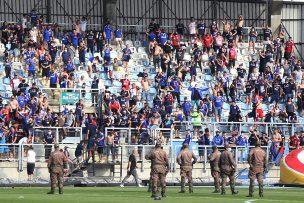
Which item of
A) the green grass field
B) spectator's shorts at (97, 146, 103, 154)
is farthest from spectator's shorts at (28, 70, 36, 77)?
the green grass field

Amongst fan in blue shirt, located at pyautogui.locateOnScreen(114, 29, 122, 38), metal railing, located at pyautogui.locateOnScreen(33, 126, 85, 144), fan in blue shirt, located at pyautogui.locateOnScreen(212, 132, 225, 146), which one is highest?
fan in blue shirt, located at pyautogui.locateOnScreen(114, 29, 122, 38)

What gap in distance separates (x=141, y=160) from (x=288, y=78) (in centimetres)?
1316

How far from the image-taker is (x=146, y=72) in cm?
6272

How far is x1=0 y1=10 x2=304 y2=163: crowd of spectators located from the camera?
183ft

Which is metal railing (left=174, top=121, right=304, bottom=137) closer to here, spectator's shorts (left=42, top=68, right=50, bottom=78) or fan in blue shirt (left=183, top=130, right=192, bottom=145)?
fan in blue shirt (left=183, top=130, right=192, bottom=145)

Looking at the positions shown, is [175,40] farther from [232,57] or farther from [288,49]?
[288,49]

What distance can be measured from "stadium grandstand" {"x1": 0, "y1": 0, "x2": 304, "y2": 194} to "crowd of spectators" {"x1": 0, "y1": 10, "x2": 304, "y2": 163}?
0.20 feet

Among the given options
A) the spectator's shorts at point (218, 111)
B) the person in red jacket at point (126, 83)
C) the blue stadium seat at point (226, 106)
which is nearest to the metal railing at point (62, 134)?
the person in red jacket at point (126, 83)

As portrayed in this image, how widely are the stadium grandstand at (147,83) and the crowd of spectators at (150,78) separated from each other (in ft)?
0.20

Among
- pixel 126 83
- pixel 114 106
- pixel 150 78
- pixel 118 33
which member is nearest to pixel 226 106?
pixel 150 78

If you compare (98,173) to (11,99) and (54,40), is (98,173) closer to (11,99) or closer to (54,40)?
(11,99)

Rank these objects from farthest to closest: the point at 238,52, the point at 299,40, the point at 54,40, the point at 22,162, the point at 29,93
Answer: the point at 299,40 → the point at 238,52 → the point at 54,40 → the point at 29,93 → the point at 22,162

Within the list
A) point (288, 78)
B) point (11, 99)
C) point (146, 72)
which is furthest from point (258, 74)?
point (11, 99)

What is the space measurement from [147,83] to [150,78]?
1.93 meters
